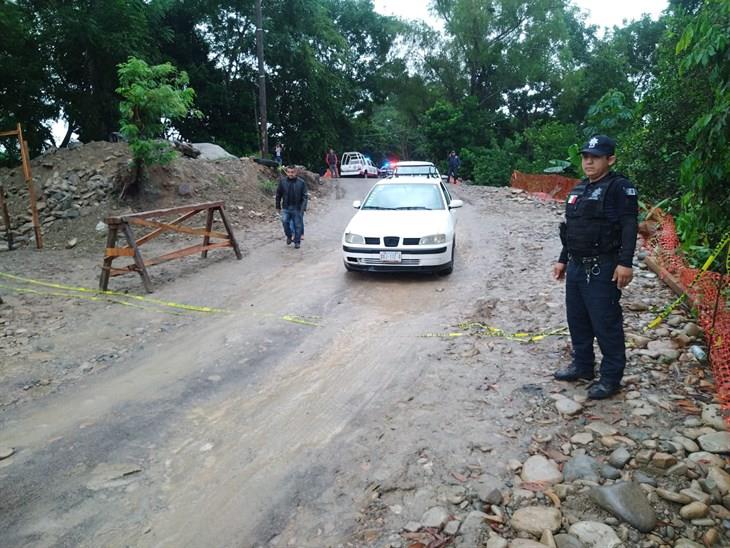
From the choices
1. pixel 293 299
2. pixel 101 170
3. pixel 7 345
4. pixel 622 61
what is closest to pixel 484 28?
pixel 622 61

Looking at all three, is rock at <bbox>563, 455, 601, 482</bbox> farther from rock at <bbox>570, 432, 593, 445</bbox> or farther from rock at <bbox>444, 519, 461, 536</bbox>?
rock at <bbox>444, 519, 461, 536</bbox>

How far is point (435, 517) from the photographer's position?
2.77 meters

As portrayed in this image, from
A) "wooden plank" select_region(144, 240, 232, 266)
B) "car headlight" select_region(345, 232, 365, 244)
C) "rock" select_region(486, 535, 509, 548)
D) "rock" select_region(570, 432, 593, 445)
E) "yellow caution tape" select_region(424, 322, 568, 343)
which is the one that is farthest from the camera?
"wooden plank" select_region(144, 240, 232, 266)

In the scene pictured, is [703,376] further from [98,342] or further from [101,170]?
[101,170]

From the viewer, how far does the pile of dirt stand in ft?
39.7

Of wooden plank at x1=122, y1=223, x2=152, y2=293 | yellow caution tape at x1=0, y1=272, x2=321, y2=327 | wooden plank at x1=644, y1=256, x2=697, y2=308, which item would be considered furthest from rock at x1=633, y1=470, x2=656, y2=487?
wooden plank at x1=122, y1=223, x2=152, y2=293

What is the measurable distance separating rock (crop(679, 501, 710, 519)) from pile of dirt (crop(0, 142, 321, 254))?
37.6 feet

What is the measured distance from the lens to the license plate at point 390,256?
24.7ft

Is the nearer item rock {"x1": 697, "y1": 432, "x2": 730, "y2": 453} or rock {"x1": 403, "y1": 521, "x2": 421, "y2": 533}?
rock {"x1": 403, "y1": 521, "x2": 421, "y2": 533}

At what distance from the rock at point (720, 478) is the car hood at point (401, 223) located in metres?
4.99

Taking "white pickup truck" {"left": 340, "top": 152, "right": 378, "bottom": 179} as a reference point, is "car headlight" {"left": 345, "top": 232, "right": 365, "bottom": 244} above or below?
below

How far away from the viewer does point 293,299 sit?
709cm

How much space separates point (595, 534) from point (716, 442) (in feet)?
4.16

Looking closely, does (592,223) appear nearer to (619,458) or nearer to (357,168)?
(619,458)
